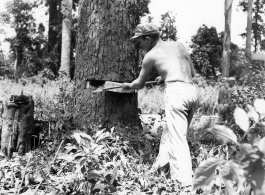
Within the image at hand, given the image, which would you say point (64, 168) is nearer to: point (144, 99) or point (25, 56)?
point (144, 99)

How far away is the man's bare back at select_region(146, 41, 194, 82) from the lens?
3.79m

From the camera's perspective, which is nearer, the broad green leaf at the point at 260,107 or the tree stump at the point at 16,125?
the broad green leaf at the point at 260,107

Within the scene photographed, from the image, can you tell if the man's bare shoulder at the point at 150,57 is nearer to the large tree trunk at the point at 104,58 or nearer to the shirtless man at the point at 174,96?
the shirtless man at the point at 174,96

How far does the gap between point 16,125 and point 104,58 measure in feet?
4.28

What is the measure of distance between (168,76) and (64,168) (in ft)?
4.60

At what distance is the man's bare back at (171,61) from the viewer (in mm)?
3795

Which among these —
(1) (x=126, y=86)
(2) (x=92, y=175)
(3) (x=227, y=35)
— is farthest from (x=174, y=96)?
(3) (x=227, y=35)

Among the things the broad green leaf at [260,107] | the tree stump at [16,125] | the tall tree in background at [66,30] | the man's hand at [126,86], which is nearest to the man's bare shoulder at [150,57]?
the man's hand at [126,86]

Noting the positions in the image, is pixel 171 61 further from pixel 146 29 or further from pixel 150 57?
pixel 146 29

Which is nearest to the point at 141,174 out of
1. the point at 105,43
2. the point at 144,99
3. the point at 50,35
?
the point at 105,43

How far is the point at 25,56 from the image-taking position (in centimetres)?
2728

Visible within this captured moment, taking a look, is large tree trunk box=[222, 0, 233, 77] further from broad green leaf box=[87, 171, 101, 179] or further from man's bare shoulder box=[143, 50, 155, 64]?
broad green leaf box=[87, 171, 101, 179]

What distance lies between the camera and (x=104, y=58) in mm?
4555

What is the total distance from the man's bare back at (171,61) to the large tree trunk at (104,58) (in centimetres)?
81
